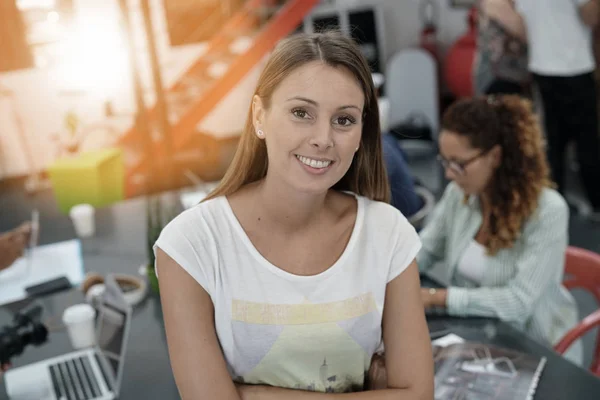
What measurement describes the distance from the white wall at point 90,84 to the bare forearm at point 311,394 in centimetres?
503

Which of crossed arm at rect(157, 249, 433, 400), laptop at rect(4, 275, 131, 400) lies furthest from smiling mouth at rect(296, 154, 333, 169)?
laptop at rect(4, 275, 131, 400)

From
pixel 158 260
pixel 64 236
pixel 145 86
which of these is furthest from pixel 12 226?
pixel 158 260

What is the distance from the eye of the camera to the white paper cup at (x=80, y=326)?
1.85 metres

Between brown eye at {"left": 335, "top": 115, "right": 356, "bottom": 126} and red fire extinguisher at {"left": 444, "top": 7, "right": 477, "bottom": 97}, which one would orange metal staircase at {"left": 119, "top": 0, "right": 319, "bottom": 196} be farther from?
brown eye at {"left": 335, "top": 115, "right": 356, "bottom": 126}

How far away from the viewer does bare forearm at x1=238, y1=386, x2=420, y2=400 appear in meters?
1.32

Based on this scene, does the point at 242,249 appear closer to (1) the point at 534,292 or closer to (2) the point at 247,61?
(1) the point at 534,292

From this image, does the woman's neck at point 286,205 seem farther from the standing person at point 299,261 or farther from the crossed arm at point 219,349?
the crossed arm at point 219,349

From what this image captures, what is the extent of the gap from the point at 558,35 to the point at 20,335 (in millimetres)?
3605

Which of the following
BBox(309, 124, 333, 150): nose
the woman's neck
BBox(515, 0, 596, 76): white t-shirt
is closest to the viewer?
BBox(309, 124, 333, 150): nose

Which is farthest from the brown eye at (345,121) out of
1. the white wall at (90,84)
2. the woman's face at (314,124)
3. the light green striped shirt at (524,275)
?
the white wall at (90,84)

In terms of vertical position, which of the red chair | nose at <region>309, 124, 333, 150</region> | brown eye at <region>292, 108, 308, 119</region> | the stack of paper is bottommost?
the red chair

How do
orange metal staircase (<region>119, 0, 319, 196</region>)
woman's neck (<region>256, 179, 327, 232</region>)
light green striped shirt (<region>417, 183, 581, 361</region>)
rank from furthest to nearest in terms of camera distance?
orange metal staircase (<region>119, 0, 319, 196</region>) → light green striped shirt (<region>417, 183, 581, 361</region>) → woman's neck (<region>256, 179, 327, 232</region>)

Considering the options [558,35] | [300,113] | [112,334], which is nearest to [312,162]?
[300,113]

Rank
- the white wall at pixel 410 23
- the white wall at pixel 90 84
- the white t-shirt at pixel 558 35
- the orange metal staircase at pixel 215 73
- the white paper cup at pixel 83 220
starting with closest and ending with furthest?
1. the white paper cup at pixel 83 220
2. the white t-shirt at pixel 558 35
3. the orange metal staircase at pixel 215 73
4. the white wall at pixel 90 84
5. the white wall at pixel 410 23
